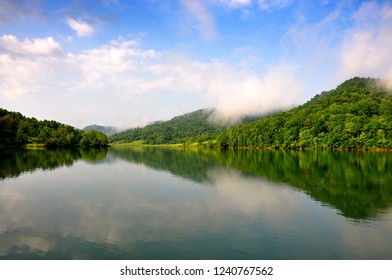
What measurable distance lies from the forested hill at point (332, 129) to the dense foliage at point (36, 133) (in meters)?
90.8

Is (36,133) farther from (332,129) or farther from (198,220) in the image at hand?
(198,220)

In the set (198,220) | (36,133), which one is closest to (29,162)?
(198,220)

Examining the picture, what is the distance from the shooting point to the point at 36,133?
16150 centimetres

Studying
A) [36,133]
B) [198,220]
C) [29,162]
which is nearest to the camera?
[198,220]

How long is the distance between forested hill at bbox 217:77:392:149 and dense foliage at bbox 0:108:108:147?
9082cm

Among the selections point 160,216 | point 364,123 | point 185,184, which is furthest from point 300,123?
point 160,216

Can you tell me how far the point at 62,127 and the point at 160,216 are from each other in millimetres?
167480

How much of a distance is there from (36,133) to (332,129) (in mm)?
150424

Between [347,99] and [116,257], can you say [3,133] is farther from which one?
[347,99]

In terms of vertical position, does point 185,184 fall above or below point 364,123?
below

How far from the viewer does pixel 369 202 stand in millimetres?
28312

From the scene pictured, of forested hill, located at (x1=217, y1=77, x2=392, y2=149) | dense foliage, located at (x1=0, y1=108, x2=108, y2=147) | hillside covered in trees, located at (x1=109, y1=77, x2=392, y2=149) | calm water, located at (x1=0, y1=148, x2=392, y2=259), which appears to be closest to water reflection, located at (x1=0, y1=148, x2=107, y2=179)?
calm water, located at (x1=0, y1=148, x2=392, y2=259)

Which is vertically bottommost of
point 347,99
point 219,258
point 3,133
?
point 219,258

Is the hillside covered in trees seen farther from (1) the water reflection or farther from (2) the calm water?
(1) the water reflection
